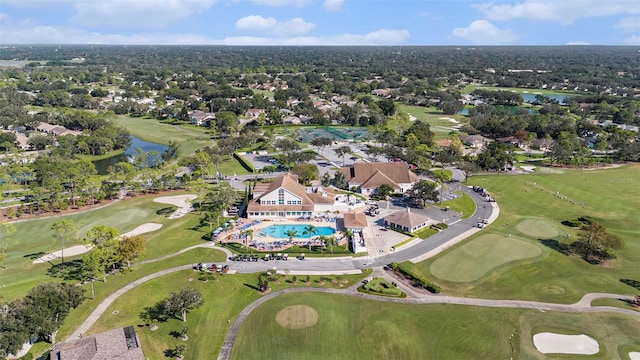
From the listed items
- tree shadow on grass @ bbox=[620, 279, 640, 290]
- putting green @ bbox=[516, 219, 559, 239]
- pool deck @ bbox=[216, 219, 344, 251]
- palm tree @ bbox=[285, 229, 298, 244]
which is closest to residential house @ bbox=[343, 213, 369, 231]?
pool deck @ bbox=[216, 219, 344, 251]

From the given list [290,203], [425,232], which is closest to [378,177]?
[425,232]

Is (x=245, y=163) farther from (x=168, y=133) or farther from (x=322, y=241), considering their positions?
(x=322, y=241)

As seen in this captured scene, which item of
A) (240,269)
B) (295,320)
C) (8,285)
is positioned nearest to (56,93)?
(8,285)

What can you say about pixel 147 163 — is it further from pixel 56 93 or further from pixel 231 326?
pixel 56 93

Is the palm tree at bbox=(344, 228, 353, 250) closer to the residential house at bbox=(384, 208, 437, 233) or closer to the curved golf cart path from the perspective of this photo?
the curved golf cart path

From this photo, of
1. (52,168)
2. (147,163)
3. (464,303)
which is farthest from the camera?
(147,163)

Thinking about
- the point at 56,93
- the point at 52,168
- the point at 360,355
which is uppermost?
the point at 56,93

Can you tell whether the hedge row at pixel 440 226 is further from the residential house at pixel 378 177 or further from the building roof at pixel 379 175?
the building roof at pixel 379 175

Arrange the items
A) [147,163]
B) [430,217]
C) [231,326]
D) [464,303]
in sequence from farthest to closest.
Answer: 1. [147,163]
2. [430,217]
3. [464,303]
4. [231,326]
